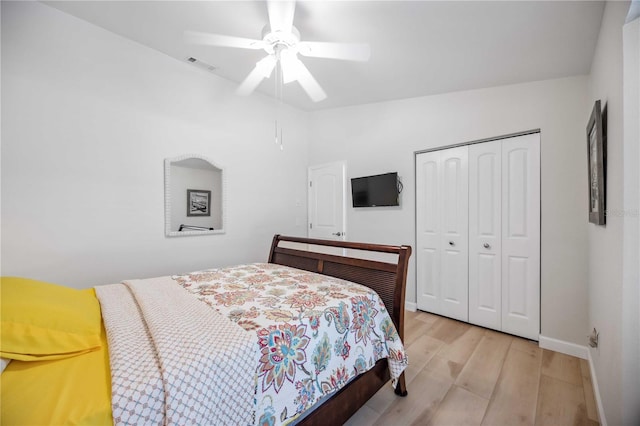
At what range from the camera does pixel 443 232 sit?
2977 millimetres

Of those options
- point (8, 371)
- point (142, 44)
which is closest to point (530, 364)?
point (8, 371)

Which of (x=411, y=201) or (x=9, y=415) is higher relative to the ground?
(x=411, y=201)

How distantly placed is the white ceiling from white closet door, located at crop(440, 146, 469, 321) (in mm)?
787

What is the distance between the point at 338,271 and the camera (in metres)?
2.03

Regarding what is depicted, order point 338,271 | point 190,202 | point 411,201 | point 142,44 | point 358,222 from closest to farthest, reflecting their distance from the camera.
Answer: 1. point 338,271
2. point 142,44
3. point 190,202
4. point 411,201
5. point 358,222

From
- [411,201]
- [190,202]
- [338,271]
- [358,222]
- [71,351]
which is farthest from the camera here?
[358,222]

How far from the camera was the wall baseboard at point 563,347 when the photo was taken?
215 cm

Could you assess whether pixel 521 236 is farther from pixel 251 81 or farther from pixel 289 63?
pixel 251 81

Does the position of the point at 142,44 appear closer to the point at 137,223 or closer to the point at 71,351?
the point at 137,223

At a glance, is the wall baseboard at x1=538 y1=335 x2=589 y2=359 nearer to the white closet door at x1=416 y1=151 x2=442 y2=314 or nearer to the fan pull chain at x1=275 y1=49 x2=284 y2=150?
the white closet door at x1=416 y1=151 x2=442 y2=314

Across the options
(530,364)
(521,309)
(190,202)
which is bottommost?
(530,364)

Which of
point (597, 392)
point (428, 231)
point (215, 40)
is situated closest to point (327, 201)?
point (428, 231)

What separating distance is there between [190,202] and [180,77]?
1244mm

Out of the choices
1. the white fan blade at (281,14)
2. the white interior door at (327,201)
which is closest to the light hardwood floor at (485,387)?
the white interior door at (327,201)
